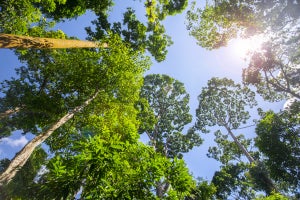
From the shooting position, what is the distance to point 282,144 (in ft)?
61.3

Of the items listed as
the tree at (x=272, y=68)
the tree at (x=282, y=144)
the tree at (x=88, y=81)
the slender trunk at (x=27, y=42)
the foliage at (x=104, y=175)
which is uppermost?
the tree at (x=272, y=68)

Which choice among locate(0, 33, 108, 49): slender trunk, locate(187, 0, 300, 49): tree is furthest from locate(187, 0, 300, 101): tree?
locate(0, 33, 108, 49): slender trunk

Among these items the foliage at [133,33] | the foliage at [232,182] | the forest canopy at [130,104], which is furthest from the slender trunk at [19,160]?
the foliage at [232,182]

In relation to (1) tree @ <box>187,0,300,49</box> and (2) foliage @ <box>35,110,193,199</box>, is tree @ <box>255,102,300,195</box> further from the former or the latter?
(2) foliage @ <box>35,110,193,199</box>

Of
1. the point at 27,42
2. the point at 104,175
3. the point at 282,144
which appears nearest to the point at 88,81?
the point at 27,42

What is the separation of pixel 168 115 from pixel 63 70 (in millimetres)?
16043

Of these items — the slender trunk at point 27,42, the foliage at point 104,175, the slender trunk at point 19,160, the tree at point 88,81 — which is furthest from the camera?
Result: the tree at point 88,81

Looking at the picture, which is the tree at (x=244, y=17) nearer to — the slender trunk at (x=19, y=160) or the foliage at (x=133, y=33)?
the foliage at (x=133, y=33)

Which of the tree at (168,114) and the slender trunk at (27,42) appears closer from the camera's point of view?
the slender trunk at (27,42)

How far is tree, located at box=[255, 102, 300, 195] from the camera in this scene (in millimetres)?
18250

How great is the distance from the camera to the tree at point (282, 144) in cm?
1825

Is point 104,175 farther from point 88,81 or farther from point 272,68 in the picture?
point 272,68

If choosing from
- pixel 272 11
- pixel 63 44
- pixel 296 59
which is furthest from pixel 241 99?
pixel 63 44

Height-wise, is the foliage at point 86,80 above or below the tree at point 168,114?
below
